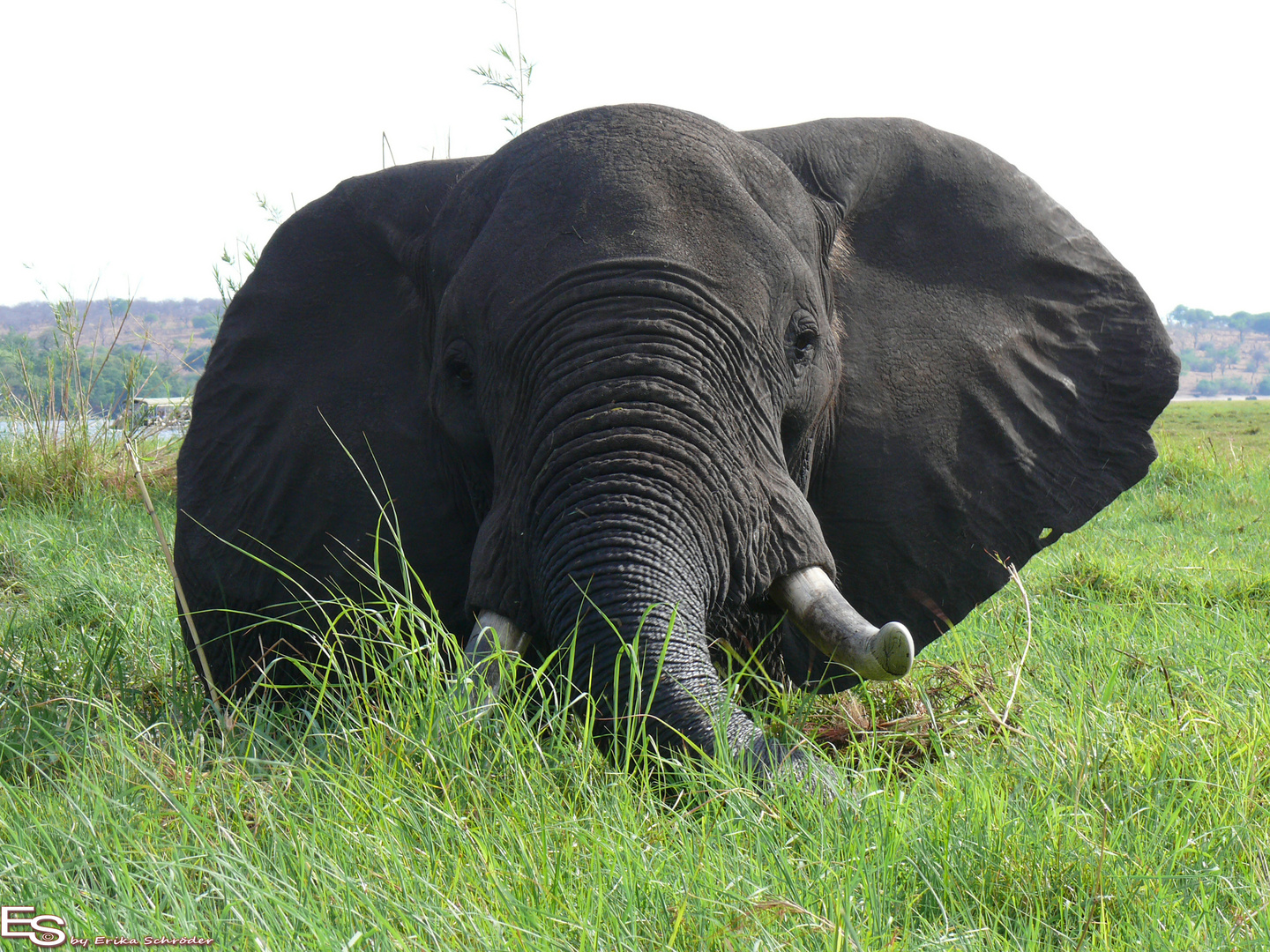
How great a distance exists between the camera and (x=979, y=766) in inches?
110

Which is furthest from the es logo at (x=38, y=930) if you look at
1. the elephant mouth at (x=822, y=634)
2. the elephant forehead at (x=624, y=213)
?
the elephant forehead at (x=624, y=213)

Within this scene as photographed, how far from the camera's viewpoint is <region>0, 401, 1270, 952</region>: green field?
192 centimetres

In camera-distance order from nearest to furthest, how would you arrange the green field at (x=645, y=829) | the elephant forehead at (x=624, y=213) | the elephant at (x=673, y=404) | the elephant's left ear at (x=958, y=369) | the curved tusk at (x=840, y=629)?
the green field at (x=645, y=829), the curved tusk at (x=840, y=629), the elephant at (x=673, y=404), the elephant forehead at (x=624, y=213), the elephant's left ear at (x=958, y=369)

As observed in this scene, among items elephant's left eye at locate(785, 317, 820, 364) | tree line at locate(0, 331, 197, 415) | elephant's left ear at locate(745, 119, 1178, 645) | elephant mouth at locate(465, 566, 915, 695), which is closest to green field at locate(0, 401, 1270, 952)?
elephant mouth at locate(465, 566, 915, 695)

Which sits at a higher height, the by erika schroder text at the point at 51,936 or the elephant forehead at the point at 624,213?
the elephant forehead at the point at 624,213

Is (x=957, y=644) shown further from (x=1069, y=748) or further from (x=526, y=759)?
(x=526, y=759)

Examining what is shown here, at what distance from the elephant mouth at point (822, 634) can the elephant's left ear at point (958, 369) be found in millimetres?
634

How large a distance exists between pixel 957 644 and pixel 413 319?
2.12m

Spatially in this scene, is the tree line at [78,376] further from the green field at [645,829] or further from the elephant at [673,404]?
the green field at [645,829]

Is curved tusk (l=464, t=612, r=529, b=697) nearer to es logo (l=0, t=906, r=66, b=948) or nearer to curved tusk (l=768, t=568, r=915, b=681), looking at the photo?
curved tusk (l=768, t=568, r=915, b=681)

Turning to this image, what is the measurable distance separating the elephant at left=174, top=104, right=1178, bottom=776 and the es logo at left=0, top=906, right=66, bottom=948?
3.49 feet

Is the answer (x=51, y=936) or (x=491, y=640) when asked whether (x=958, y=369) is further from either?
(x=51, y=936)

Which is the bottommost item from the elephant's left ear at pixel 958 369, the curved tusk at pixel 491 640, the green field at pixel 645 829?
the green field at pixel 645 829

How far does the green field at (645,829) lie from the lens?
1918 mm
